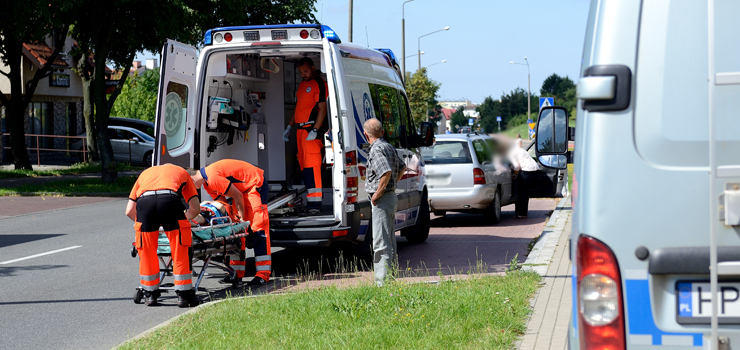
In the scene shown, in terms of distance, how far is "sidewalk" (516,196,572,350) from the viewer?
5.70 meters

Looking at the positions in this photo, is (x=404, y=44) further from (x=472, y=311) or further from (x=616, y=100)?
(x=616, y=100)

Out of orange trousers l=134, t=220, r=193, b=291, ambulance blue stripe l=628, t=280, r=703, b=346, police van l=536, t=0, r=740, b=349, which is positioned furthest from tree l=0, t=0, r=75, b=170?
ambulance blue stripe l=628, t=280, r=703, b=346

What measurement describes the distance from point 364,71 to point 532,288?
352 centimetres

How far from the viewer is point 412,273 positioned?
913 centimetres

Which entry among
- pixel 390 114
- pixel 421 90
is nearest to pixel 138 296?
pixel 390 114

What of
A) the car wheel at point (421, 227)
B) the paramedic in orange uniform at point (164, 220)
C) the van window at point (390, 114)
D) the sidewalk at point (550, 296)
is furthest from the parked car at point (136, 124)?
the paramedic in orange uniform at point (164, 220)

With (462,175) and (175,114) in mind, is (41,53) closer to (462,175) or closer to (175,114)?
(462,175)

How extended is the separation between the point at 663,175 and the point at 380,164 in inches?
209

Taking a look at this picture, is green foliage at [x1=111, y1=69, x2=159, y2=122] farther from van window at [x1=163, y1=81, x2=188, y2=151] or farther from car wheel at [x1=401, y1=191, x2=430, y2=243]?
van window at [x1=163, y1=81, x2=188, y2=151]

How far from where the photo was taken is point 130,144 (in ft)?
110

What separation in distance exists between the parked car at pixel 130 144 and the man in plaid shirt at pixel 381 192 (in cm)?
2693

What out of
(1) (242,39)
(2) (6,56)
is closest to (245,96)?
(1) (242,39)

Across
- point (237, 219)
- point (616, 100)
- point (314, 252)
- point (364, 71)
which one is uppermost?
point (364, 71)

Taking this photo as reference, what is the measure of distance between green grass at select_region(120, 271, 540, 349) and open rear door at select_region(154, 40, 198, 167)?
7.49ft
